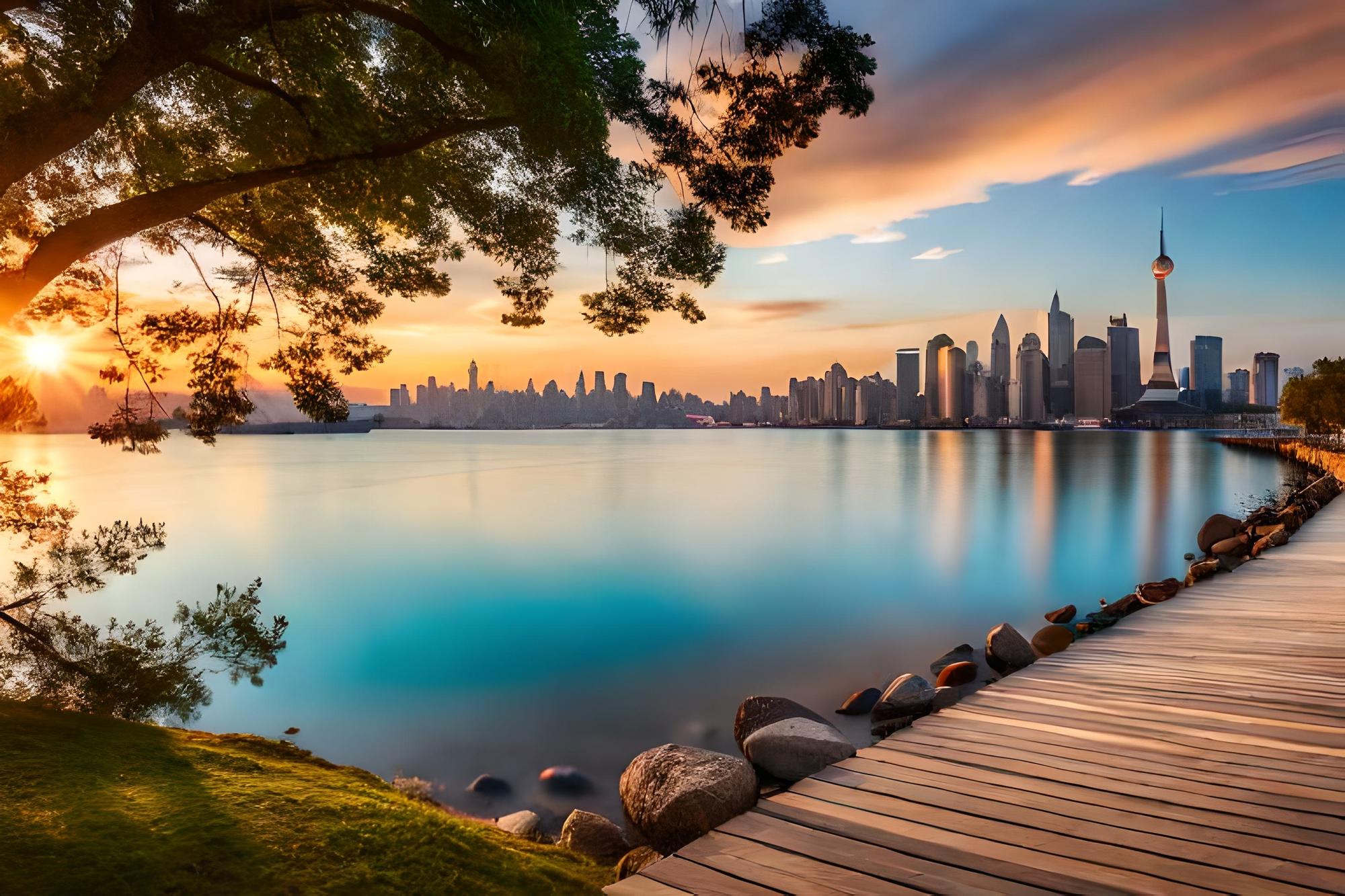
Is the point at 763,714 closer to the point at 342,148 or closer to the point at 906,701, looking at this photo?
the point at 906,701

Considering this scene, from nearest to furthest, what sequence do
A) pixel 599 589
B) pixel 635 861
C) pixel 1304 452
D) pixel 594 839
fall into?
pixel 635 861 → pixel 594 839 → pixel 599 589 → pixel 1304 452

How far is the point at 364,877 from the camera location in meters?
3.59

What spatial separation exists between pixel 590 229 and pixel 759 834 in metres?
6.85

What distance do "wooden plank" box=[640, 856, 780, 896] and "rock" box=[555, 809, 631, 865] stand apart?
2.59 m

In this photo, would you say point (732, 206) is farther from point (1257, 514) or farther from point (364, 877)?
point (1257, 514)

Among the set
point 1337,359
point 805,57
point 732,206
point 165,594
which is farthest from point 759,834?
point 1337,359

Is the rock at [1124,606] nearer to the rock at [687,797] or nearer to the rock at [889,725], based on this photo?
the rock at [889,725]

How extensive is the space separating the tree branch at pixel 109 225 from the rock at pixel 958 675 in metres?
11.3

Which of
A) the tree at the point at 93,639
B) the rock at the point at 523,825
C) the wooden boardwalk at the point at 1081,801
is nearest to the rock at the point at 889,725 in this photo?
→ the wooden boardwalk at the point at 1081,801

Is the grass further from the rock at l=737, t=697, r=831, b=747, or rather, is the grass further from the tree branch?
the rock at l=737, t=697, r=831, b=747

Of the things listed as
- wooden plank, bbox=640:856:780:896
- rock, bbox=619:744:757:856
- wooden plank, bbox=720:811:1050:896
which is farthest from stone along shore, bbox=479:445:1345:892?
wooden plank, bbox=720:811:1050:896

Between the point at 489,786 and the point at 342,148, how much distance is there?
7.90m

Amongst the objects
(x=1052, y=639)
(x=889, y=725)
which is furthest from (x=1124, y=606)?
(x=889, y=725)

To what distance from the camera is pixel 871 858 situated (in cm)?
384
